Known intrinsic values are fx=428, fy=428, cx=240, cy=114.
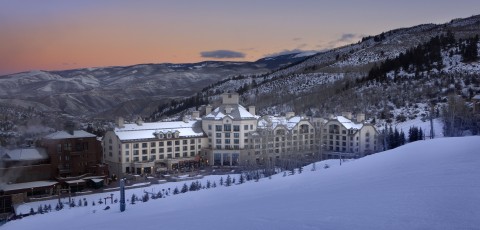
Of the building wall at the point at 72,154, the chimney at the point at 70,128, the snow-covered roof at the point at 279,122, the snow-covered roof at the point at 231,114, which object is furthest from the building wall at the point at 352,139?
the chimney at the point at 70,128

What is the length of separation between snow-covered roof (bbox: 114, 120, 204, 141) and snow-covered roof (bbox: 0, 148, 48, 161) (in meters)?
9.65

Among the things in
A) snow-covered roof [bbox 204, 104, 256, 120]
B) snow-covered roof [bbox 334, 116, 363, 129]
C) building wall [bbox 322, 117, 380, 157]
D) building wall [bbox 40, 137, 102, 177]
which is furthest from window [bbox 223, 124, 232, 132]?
building wall [bbox 40, 137, 102, 177]

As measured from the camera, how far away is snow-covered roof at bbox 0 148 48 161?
36969 mm

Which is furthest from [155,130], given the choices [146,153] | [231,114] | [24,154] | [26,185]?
[26,185]

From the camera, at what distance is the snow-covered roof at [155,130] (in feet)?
162

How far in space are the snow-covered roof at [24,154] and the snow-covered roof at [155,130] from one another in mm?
9646

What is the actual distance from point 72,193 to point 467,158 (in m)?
32.0

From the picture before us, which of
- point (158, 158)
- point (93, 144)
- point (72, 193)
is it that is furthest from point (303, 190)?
point (158, 158)

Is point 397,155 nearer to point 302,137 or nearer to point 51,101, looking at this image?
point 302,137

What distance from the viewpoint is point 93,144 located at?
141 ft

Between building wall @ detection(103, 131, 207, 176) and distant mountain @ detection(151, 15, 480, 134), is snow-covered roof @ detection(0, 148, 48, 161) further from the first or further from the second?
distant mountain @ detection(151, 15, 480, 134)

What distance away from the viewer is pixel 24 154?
38.3 m

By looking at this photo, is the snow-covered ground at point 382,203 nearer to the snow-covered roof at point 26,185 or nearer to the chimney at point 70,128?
the snow-covered roof at point 26,185

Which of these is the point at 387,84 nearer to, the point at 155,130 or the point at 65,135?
the point at 155,130
